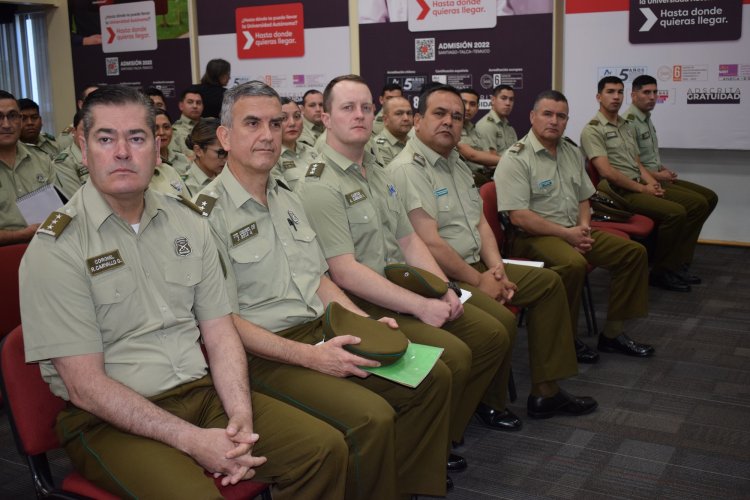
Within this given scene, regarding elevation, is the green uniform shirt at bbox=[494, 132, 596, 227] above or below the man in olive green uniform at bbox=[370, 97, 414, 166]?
below

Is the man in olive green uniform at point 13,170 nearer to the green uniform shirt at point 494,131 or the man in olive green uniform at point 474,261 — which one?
the man in olive green uniform at point 474,261

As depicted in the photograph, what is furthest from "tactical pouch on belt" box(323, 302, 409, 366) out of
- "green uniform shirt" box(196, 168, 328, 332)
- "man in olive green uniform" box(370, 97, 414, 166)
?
"man in olive green uniform" box(370, 97, 414, 166)

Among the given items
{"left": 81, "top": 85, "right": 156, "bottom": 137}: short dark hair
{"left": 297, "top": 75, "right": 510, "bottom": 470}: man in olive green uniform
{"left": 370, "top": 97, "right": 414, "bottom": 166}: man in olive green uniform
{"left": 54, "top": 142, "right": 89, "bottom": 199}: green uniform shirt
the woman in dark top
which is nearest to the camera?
{"left": 81, "top": 85, "right": 156, "bottom": 137}: short dark hair

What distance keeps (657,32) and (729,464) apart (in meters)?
4.64

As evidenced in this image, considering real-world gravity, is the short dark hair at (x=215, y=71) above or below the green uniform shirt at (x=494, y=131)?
above

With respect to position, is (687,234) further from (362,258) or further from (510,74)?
(362,258)

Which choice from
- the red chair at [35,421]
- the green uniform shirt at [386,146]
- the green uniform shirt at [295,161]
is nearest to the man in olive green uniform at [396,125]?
the green uniform shirt at [386,146]

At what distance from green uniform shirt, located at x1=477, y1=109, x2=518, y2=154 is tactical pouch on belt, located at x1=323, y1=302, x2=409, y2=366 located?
4752 millimetres

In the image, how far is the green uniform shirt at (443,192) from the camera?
332cm

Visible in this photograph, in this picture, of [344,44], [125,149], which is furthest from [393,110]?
[125,149]

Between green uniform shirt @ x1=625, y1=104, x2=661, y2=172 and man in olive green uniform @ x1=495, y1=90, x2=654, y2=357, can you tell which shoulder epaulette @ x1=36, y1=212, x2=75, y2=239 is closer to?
man in olive green uniform @ x1=495, y1=90, x2=654, y2=357

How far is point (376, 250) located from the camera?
2885 millimetres

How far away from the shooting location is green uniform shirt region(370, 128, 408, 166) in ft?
18.5

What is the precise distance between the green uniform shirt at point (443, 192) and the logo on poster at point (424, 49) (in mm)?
4090
